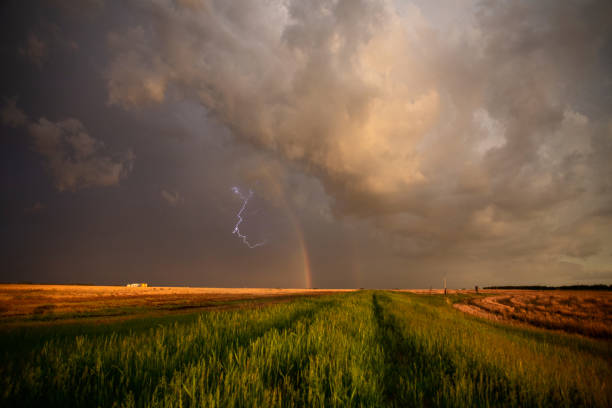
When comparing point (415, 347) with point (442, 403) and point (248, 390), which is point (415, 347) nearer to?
point (442, 403)

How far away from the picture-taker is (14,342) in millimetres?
6805

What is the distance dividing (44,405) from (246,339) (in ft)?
11.4

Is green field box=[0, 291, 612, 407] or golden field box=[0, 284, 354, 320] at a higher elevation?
green field box=[0, 291, 612, 407]

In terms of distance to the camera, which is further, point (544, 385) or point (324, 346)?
point (324, 346)

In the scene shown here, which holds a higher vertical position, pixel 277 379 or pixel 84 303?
pixel 277 379

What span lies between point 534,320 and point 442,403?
24.4 m

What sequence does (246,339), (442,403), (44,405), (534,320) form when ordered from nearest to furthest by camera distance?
1. (44,405)
2. (442,403)
3. (246,339)
4. (534,320)

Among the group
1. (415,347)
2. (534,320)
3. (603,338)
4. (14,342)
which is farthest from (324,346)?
(534,320)

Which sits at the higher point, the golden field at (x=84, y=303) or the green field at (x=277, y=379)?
the green field at (x=277, y=379)

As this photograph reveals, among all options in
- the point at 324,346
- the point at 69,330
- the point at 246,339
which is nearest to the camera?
the point at 324,346

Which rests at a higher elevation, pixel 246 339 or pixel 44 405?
pixel 44 405

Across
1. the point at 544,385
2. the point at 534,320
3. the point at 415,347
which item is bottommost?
the point at 534,320

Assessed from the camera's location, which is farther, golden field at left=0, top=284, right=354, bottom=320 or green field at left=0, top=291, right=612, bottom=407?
golden field at left=0, top=284, right=354, bottom=320

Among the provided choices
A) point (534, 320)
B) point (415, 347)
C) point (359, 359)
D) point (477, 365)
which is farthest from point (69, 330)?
point (534, 320)
